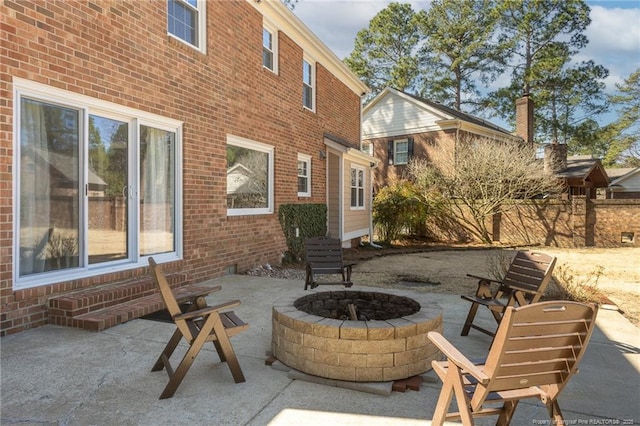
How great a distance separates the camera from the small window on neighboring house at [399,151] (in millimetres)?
22938

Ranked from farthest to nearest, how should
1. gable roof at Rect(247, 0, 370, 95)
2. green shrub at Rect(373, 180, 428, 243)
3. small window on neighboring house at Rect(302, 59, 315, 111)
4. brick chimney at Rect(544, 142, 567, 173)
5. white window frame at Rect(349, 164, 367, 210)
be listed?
brick chimney at Rect(544, 142, 567, 173) < green shrub at Rect(373, 180, 428, 243) < white window frame at Rect(349, 164, 367, 210) < small window on neighboring house at Rect(302, 59, 315, 111) < gable roof at Rect(247, 0, 370, 95)

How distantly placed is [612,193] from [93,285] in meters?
36.9

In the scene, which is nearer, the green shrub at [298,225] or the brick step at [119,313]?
the brick step at [119,313]

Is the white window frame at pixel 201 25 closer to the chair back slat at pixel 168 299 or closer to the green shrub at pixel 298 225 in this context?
the green shrub at pixel 298 225

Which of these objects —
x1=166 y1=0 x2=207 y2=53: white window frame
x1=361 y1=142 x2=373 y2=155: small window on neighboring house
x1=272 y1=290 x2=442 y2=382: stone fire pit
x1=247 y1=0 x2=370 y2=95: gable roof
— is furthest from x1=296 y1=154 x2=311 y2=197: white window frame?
x1=361 y1=142 x2=373 y2=155: small window on neighboring house

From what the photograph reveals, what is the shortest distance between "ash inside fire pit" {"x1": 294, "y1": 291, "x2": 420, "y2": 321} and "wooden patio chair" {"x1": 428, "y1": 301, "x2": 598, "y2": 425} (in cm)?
175

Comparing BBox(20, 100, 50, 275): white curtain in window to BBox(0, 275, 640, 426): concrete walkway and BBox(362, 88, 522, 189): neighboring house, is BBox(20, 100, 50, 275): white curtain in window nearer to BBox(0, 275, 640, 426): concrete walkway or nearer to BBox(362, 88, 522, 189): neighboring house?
BBox(0, 275, 640, 426): concrete walkway

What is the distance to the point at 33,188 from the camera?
4613mm

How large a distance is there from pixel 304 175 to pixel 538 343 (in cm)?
1011

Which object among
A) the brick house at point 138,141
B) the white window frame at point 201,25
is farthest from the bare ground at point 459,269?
the white window frame at point 201,25

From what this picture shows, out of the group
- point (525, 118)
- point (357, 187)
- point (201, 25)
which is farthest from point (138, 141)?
point (525, 118)

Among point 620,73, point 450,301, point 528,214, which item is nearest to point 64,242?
point 450,301

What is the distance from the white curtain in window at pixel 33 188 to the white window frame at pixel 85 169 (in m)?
0.12

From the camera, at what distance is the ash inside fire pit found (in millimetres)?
4122
